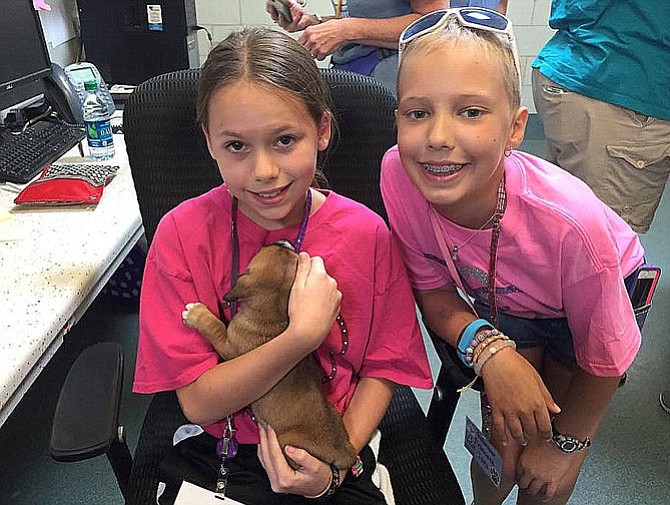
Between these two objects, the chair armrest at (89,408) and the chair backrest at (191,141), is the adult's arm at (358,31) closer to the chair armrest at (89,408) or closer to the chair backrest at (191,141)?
the chair backrest at (191,141)

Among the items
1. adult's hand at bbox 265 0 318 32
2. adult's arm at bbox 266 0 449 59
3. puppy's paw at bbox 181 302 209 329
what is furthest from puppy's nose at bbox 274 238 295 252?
adult's hand at bbox 265 0 318 32

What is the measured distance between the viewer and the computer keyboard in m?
1.67

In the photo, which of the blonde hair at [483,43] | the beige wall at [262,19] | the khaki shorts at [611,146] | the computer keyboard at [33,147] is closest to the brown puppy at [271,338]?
the blonde hair at [483,43]

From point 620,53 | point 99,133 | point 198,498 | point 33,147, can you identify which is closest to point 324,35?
point 99,133

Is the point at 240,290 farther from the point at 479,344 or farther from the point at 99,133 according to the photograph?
the point at 99,133

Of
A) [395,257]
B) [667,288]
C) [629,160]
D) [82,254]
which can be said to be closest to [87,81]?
[82,254]

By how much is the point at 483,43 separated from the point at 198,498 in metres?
0.83

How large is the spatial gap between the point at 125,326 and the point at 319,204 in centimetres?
155

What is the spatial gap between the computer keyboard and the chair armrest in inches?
32.4

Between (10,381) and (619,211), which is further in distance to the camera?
(619,211)

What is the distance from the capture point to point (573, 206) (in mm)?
1002

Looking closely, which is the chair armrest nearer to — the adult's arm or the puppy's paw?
the puppy's paw

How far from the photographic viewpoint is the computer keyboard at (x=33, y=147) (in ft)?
5.49

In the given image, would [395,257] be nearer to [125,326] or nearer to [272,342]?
[272,342]
